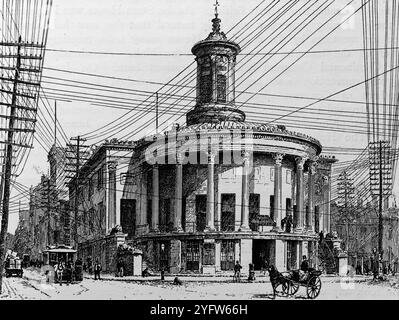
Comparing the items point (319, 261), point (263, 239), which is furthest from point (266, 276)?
point (319, 261)

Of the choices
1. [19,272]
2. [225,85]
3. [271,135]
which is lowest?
[19,272]

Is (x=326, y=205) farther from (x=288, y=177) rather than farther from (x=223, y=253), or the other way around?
(x=223, y=253)

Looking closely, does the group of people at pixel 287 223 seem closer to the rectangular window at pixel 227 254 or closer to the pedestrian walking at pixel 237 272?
Result: the rectangular window at pixel 227 254

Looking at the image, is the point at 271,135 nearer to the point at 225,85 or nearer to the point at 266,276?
the point at 225,85

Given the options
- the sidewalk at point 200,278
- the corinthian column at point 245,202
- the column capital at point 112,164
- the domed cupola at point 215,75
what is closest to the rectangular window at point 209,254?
the sidewalk at point 200,278

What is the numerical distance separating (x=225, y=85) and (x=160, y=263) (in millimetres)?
14513

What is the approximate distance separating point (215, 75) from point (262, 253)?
1411 cm

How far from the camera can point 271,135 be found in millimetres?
44812

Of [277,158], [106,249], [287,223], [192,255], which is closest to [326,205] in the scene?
[287,223]

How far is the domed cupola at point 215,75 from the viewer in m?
48.9

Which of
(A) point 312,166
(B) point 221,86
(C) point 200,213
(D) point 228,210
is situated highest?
(B) point 221,86

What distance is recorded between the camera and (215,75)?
4906 centimetres
